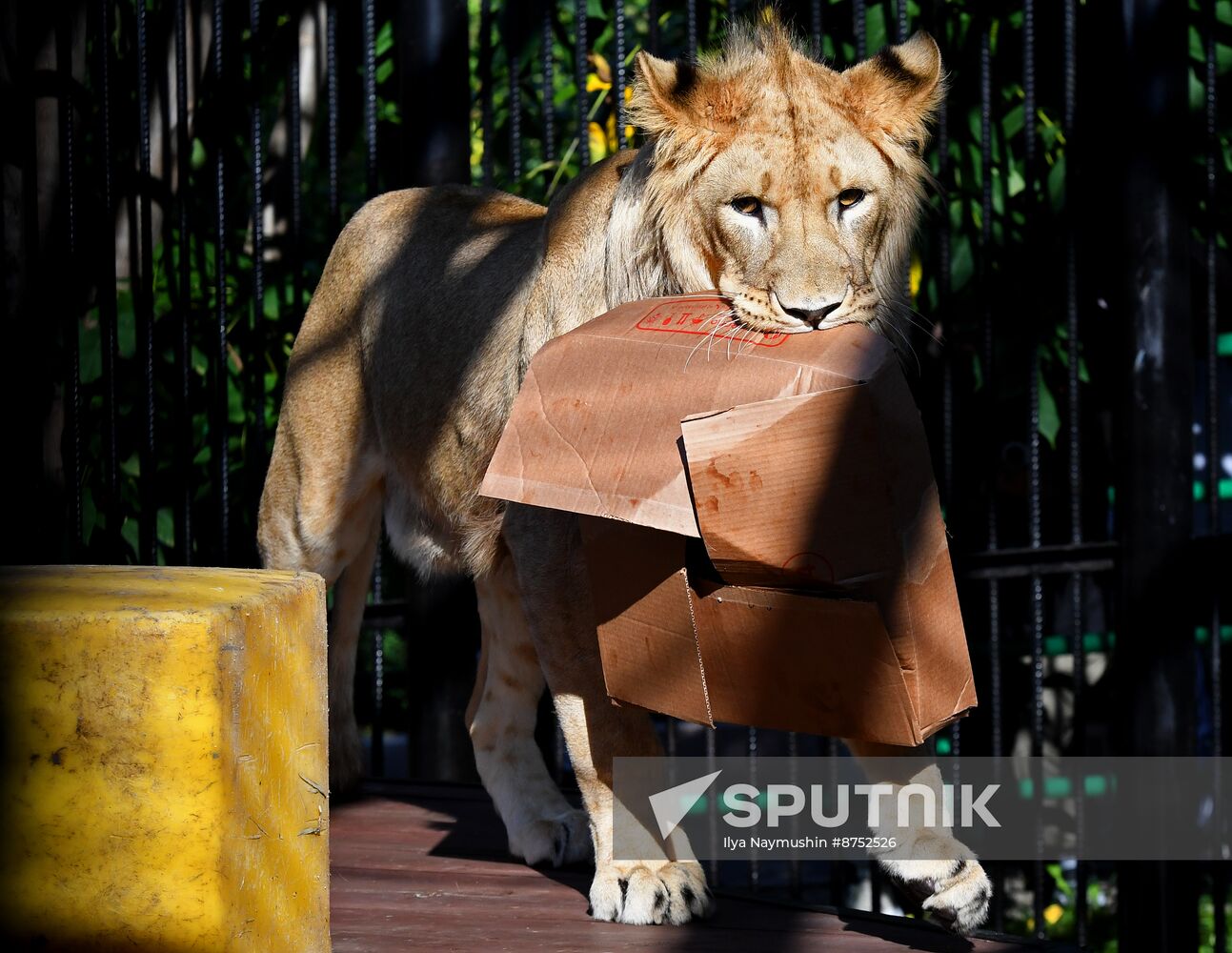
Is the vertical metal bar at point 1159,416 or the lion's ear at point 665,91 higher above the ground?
the lion's ear at point 665,91

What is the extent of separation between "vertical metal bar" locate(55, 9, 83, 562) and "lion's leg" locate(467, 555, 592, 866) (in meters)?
1.73

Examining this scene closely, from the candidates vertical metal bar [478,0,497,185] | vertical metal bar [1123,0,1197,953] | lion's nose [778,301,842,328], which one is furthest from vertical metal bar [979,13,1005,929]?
lion's nose [778,301,842,328]

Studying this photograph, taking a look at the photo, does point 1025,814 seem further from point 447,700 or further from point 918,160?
point 918,160

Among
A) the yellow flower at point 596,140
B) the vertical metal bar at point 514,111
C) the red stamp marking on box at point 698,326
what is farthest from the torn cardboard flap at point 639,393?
the yellow flower at point 596,140

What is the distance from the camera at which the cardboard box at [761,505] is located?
227 cm

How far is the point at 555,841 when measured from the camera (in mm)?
3367

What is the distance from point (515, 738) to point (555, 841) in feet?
1.16

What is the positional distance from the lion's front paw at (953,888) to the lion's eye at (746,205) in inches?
45.5

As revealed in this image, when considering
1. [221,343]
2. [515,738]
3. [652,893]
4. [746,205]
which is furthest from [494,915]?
[221,343]

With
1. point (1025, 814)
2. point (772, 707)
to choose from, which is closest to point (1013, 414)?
point (1025, 814)

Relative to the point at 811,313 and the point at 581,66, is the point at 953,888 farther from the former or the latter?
the point at 581,66

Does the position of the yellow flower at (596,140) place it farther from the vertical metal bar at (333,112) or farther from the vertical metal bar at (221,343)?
the vertical metal bar at (221,343)

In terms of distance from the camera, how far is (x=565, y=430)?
8.18ft

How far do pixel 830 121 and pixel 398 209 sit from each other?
5.09ft
